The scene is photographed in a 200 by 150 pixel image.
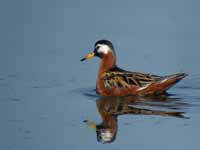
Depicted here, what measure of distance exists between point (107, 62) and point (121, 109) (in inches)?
108

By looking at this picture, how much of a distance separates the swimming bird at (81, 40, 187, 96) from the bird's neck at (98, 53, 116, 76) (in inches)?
1.6

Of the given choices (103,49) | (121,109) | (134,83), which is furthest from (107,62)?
(121,109)

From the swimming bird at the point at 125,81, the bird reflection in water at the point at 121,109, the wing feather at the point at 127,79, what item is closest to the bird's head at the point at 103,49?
the swimming bird at the point at 125,81

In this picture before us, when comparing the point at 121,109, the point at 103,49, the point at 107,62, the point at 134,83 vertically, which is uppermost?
the point at 103,49

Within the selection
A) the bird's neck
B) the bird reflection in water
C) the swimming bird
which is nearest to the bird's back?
the swimming bird

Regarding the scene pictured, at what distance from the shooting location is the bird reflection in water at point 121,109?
1768cm

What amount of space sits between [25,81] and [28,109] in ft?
7.71

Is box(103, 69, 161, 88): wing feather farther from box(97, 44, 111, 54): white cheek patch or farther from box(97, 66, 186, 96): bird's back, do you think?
box(97, 44, 111, 54): white cheek patch

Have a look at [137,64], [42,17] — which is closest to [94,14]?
[42,17]

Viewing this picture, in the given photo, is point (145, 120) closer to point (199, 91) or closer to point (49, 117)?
point (49, 117)

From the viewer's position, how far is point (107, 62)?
21938 mm

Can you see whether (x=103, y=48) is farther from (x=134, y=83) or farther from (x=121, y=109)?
(x=121, y=109)

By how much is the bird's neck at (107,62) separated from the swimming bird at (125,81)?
1.6 inches

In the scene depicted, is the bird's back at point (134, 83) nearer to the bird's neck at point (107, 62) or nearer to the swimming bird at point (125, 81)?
the swimming bird at point (125, 81)
